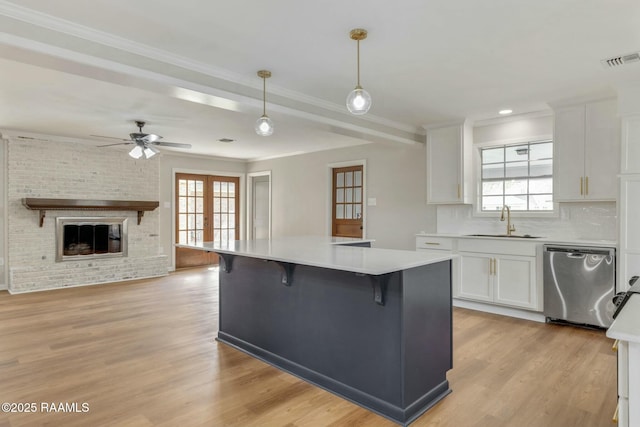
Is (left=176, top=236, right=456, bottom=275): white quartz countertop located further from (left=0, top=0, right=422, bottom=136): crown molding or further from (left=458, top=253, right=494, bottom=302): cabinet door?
(left=458, top=253, right=494, bottom=302): cabinet door

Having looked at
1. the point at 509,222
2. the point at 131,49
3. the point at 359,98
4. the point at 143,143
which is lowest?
the point at 509,222

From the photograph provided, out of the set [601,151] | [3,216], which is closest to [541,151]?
[601,151]

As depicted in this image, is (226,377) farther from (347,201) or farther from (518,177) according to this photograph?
(347,201)

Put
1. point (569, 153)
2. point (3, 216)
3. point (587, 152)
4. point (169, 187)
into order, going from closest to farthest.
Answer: point (587, 152), point (569, 153), point (3, 216), point (169, 187)

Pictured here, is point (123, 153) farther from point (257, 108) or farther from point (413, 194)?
point (413, 194)

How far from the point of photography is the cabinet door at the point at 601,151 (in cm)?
388

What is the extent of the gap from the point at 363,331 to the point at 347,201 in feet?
15.2

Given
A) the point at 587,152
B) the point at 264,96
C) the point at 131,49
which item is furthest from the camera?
the point at 587,152

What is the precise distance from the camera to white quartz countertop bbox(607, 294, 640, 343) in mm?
1114

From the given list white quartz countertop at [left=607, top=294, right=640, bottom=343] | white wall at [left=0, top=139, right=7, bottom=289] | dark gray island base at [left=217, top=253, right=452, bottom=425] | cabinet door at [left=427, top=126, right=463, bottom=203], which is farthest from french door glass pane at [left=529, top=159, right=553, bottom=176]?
white wall at [left=0, top=139, right=7, bottom=289]

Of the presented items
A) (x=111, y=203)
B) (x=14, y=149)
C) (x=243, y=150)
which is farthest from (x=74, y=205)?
(x=243, y=150)

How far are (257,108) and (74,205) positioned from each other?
437 cm

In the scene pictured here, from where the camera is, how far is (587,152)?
4035mm

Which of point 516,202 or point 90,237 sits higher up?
point 516,202
